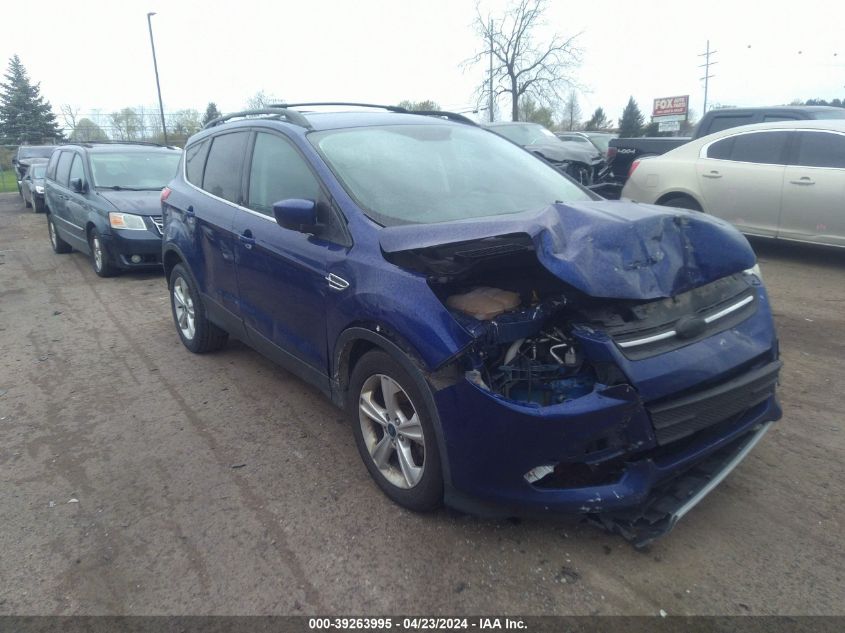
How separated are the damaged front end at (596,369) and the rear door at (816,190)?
516 cm

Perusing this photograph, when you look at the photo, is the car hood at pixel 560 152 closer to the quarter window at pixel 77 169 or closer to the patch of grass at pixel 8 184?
the quarter window at pixel 77 169

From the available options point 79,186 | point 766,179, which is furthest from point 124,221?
point 766,179

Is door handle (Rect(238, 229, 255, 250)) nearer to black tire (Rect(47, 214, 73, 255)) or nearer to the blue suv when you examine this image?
the blue suv

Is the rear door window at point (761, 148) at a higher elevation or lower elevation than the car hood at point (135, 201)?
higher

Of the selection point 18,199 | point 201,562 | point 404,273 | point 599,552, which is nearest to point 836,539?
point 599,552

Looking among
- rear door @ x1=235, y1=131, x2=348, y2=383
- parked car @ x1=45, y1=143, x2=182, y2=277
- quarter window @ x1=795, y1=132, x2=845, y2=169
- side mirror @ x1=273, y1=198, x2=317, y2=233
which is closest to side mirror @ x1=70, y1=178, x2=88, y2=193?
parked car @ x1=45, y1=143, x2=182, y2=277

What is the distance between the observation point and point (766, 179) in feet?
24.4

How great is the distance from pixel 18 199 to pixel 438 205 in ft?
86.9

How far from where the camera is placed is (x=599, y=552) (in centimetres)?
271

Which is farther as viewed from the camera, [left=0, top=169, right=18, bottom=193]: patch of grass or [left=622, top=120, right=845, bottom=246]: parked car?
[left=0, top=169, right=18, bottom=193]: patch of grass

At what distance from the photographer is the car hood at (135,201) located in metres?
8.38

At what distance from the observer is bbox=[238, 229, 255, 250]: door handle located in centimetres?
400

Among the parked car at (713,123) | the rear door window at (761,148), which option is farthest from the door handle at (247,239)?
the parked car at (713,123)

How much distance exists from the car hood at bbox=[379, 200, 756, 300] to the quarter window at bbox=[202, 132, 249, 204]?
2.03 meters
